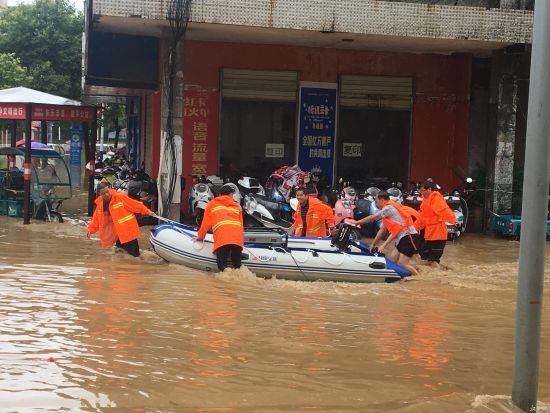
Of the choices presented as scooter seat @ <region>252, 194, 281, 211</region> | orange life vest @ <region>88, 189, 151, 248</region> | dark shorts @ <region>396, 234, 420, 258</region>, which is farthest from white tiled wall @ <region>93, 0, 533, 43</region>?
dark shorts @ <region>396, 234, 420, 258</region>

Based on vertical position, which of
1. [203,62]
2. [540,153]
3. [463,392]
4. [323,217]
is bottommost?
[463,392]

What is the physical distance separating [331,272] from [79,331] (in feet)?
14.2

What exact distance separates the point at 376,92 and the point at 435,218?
6.25 metres

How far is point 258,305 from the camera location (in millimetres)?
8711

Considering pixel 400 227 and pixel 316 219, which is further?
pixel 316 219

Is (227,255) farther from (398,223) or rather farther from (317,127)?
(317,127)

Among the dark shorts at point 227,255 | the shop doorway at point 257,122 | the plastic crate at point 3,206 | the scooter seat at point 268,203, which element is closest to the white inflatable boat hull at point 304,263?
the dark shorts at point 227,255

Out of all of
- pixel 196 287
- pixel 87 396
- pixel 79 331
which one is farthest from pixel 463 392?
pixel 196 287

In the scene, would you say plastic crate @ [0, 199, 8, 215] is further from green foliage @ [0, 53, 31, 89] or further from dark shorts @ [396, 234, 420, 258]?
green foliage @ [0, 53, 31, 89]

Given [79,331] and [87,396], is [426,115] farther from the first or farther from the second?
[87,396]

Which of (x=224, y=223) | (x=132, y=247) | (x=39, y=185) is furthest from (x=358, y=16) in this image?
(x=39, y=185)

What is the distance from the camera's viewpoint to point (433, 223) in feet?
38.8

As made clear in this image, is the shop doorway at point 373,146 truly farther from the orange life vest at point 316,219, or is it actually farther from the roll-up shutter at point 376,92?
the orange life vest at point 316,219

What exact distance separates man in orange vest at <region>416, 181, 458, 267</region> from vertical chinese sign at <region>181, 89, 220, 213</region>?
603 cm
